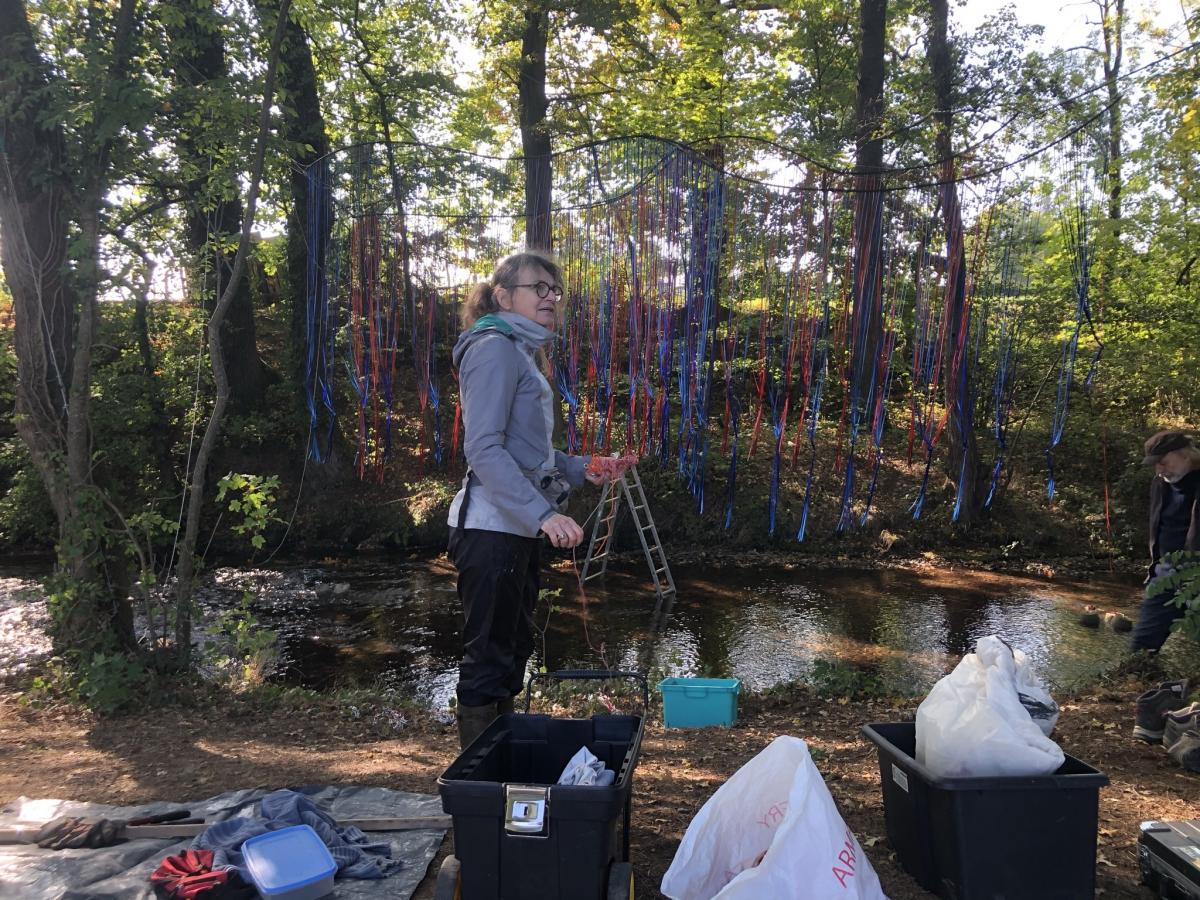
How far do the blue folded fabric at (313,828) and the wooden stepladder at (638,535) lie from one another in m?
6.06

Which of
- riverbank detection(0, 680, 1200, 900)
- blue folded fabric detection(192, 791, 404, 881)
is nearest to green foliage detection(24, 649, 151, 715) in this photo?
riverbank detection(0, 680, 1200, 900)

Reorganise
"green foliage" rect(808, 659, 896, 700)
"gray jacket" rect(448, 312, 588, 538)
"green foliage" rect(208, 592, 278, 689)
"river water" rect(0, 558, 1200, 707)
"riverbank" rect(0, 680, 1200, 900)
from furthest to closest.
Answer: "river water" rect(0, 558, 1200, 707), "green foliage" rect(808, 659, 896, 700), "green foliage" rect(208, 592, 278, 689), "riverbank" rect(0, 680, 1200, 900), "gray jacket" rect(448, 312, 588, 538)

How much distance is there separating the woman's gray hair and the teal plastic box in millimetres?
2538

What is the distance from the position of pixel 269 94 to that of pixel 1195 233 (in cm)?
904

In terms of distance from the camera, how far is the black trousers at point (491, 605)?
7.95 ft

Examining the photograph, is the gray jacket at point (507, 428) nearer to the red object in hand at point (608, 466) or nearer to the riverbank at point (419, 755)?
the red object in hand at point (608, 466)

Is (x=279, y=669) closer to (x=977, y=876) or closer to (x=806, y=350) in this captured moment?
(x=806, y=350)

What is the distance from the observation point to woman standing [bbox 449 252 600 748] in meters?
2.38

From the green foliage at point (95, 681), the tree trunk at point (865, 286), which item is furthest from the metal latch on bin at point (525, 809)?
the tree trunk at point (865, 286)

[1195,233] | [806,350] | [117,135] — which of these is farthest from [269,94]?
[1195,233]

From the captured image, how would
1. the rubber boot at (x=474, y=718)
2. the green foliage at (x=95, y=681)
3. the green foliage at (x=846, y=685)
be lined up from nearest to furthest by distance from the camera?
the rubber boot at (x=474, y=718), the green foliage at (x=95, y=681), the green foliage at (x=846, y=685)

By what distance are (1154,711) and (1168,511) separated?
1295mm

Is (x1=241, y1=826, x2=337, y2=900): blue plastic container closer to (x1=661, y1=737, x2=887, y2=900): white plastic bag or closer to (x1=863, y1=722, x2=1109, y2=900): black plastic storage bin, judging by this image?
(x1=661, y1=737, x2=887, y2=900): white plastic bag

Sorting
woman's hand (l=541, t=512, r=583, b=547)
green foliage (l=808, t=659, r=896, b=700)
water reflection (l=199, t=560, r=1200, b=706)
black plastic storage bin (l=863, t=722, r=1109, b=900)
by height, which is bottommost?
water reflection (l=199, t=560, r=1200, b=706)
